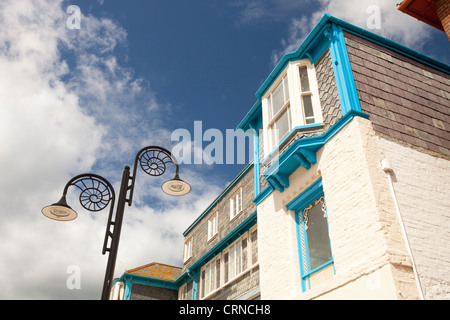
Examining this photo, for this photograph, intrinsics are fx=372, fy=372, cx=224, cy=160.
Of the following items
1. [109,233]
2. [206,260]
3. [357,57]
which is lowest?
[109,233]

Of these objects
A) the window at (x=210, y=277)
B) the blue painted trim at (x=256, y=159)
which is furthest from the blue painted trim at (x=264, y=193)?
the window at (x=210, y=277)

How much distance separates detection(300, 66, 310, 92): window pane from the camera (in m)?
11.1

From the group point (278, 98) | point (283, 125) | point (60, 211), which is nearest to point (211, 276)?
point (283, 125)

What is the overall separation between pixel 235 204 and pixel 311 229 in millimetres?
9708

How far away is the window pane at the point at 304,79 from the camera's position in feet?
36.4

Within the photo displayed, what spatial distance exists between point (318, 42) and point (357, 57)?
1383 millimetres

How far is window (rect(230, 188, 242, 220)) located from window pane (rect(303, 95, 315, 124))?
8914mm

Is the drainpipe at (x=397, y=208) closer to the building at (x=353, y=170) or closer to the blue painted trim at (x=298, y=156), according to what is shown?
the building at (x=353, y=170)

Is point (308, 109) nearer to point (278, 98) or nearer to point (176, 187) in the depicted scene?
point (278, 98)

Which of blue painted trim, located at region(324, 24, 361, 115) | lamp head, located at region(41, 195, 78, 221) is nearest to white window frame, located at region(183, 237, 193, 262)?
lamp head, located at region(41, 195, 78, 221)

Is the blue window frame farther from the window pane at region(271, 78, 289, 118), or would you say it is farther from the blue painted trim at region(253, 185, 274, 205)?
the window pane at region(271, 78, 289, 118)

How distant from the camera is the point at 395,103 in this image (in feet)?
32.3

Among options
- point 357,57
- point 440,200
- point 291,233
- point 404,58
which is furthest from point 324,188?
point 404,58
